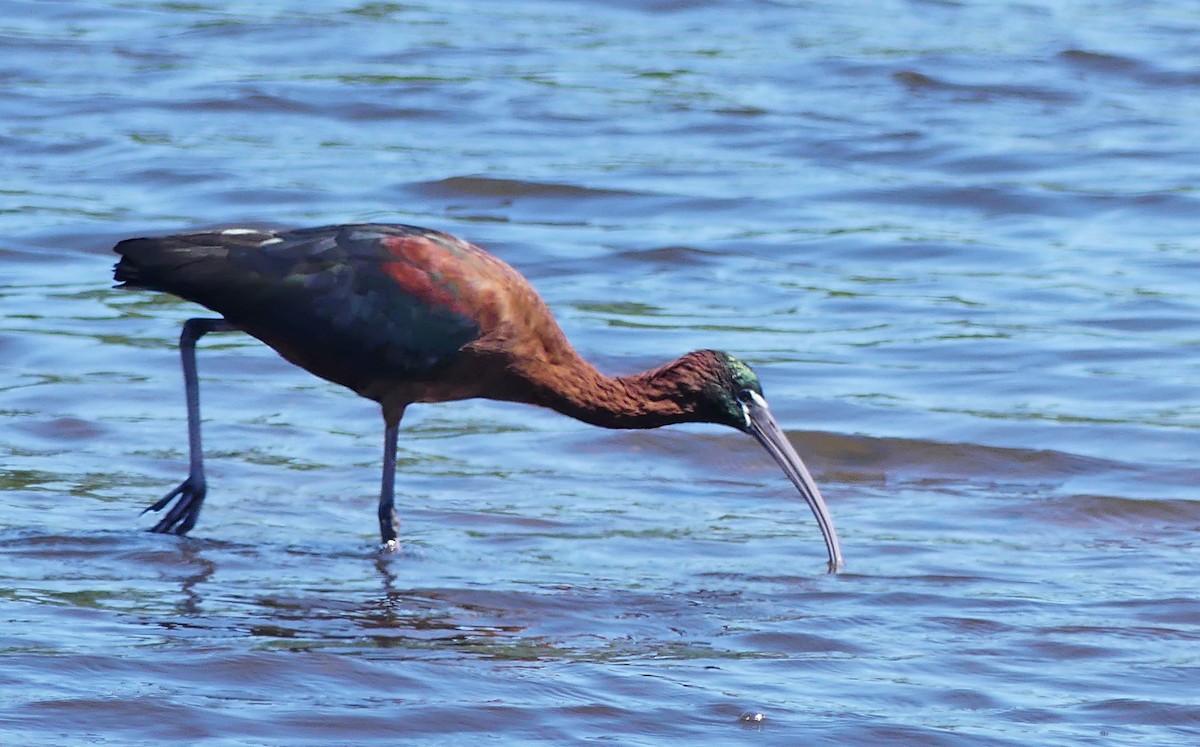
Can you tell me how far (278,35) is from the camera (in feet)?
65.3

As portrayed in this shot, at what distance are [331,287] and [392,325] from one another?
0.88 ft

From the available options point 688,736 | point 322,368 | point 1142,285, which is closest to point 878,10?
point 1142,285

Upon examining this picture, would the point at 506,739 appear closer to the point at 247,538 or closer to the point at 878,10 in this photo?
the point at 247,538

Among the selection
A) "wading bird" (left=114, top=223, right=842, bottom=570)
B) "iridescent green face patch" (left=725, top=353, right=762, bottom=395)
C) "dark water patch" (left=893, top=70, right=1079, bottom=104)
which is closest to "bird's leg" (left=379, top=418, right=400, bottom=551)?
"wading bird" (left=114, top=223, right=842, bottom=570)

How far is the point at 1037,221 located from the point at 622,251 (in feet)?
9.12

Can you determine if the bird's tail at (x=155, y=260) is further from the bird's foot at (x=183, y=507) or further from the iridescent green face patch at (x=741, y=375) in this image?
the iridescent green face patch at (x=741, y=375)

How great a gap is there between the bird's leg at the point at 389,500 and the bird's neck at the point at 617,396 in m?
0.57

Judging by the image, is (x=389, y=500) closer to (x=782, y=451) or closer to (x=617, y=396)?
(x=617, y=396)

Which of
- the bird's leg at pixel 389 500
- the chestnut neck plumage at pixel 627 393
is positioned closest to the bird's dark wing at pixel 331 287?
the bird's leg at pixel 389 500

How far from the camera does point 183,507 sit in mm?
8516

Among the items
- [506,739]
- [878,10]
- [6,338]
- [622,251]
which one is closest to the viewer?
[506,739]

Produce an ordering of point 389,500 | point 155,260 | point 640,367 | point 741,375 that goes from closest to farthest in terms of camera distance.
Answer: point 155,260 < point 389,500 < point 741,375 < point 640,367

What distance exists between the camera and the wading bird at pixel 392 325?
338 inches

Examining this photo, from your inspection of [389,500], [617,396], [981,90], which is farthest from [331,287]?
[981,90]
